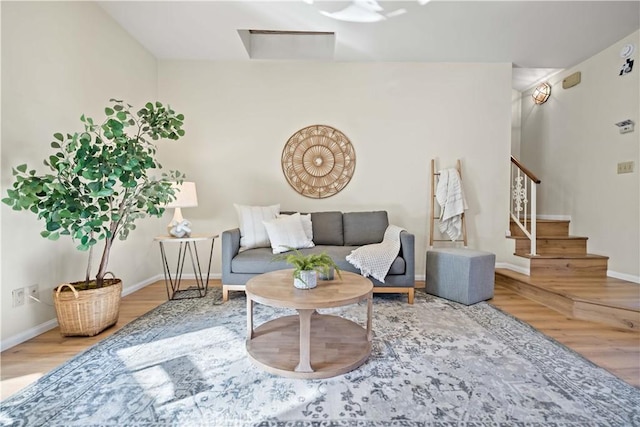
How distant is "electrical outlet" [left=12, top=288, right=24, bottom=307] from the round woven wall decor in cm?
267

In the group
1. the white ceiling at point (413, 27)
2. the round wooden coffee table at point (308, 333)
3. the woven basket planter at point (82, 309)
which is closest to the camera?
the round wooden coffee table at point (308, 333)

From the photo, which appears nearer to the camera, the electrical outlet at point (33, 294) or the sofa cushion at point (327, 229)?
the electrical outlet at point (33, 294)

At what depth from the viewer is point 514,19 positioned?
298cm

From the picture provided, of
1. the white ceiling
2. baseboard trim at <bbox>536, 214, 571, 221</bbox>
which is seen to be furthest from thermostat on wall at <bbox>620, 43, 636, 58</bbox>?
baseboard trim at <bbox>536, 214, 571, 221</bbox>

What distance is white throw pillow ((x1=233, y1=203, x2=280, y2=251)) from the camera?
3.20 metres

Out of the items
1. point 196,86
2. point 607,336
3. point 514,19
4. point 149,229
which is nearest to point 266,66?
point 196,86

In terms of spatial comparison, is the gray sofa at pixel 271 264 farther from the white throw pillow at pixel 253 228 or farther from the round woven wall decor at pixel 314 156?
the round woven wall decor at pixel 314 156

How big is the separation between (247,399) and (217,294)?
74.4 inches

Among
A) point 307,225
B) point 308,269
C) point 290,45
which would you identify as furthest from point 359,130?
point 308,269

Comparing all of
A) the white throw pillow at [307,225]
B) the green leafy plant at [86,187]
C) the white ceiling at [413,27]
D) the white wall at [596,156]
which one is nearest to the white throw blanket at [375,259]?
the white throw pillow at [307,225]

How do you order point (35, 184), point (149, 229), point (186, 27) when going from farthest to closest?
point (149, 229)
point (186, 27)
point (35, 184)

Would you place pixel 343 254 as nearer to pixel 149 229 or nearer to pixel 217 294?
pixel 217 294

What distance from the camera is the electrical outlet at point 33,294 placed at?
212 centimetres

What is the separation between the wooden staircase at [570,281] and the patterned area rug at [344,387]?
759 millimetres
